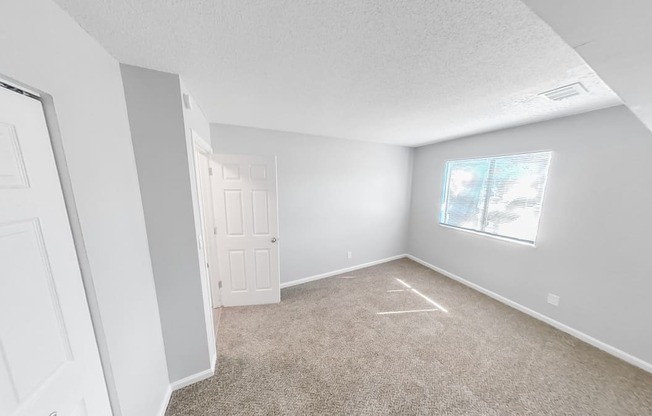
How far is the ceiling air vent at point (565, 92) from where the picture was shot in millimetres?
1434

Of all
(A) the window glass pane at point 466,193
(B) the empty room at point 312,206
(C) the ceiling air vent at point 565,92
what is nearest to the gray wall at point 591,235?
(B) the empty room at point 312,206

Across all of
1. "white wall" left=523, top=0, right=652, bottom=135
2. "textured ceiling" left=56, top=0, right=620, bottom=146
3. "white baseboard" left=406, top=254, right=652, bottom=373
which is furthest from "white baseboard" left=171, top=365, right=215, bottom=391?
"white baseboard" left=406, top=254, right=652, bottom=373

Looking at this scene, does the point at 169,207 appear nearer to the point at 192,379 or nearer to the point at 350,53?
the point at 192,379

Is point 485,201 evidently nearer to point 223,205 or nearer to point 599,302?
point 599,302

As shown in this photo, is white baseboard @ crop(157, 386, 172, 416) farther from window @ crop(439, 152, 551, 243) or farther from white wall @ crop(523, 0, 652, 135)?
window @ crop(439, 152, 551, 243)

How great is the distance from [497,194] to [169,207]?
368cm

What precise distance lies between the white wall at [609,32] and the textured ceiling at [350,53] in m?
0.35

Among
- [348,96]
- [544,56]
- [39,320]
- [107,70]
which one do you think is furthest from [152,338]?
[544,56]

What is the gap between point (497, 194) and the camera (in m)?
2.68

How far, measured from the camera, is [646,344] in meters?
1.69

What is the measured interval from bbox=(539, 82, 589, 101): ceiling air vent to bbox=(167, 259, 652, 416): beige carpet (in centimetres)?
229

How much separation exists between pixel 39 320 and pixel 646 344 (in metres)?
3.95

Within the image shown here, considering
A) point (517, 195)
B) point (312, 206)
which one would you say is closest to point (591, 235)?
point (517, 195)

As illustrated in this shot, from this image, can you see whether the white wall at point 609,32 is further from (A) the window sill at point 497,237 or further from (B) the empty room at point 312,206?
(A) the window sill at point 497,237
